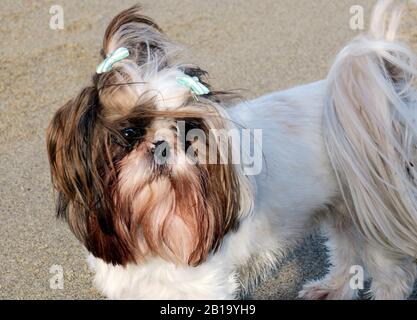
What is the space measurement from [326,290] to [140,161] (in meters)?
1.54

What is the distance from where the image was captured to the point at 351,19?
624cm

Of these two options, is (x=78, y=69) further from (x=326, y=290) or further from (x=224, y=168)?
(x=224, y=168)

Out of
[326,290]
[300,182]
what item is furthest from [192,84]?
[326,290]

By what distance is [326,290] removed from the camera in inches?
136

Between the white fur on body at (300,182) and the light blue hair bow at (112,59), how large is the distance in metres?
0.46

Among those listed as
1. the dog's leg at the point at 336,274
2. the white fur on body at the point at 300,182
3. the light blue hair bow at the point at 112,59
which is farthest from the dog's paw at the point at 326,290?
the light blue hair bow at the point at 112,59

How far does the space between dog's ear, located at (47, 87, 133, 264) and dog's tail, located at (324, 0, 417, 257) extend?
3.00ft

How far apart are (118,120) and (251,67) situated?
3406 mm

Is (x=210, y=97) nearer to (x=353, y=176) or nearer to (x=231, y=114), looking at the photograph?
(x=231, y=114)

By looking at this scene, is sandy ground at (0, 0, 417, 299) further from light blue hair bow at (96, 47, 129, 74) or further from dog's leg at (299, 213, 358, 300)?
light blue hair bow at (96, 47, 129, 74)

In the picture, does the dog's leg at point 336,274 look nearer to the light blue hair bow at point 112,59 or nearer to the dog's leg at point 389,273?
the dog's leg at point 389,273

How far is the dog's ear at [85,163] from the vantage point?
2227 mm
